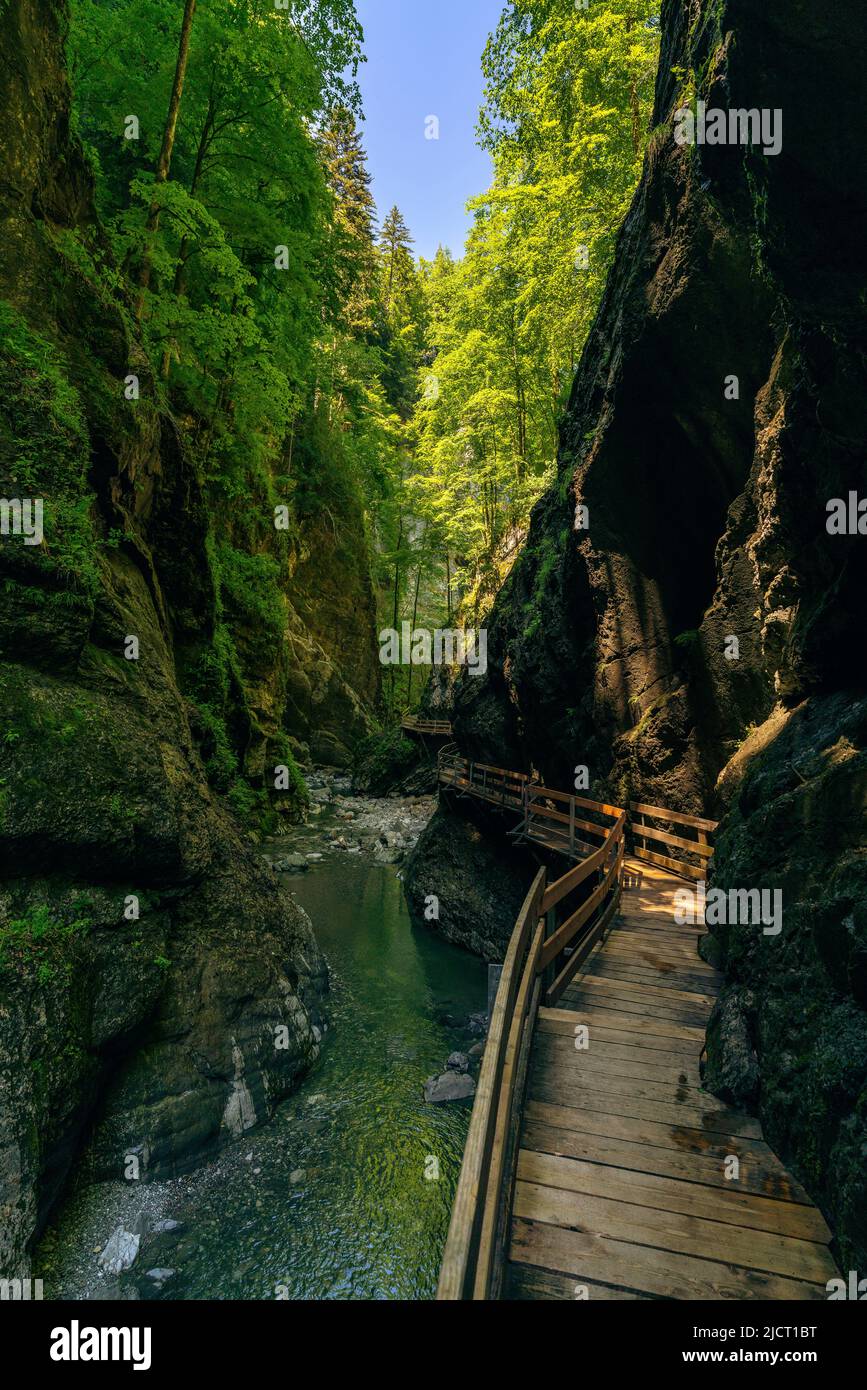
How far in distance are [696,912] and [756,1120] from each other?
4.77 meters

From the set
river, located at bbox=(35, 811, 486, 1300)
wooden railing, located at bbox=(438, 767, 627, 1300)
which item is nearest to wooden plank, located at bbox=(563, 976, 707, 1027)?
wooden railing, located at bbox=(438, 767, 627, 1300)

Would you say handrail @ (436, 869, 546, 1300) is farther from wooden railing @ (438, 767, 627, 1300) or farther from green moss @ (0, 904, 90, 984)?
green moss @ (0, 904, 90, 984)

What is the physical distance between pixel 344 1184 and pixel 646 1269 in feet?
16.4

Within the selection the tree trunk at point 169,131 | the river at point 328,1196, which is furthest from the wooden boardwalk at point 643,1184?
the tree trunk at point 169,131

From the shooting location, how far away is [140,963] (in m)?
6.64

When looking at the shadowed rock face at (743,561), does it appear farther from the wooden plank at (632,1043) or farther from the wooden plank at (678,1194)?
the wooden plank at (632,1043)

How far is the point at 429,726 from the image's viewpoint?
101 ft

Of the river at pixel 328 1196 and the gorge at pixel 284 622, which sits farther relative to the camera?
the river at pixel 328 1196

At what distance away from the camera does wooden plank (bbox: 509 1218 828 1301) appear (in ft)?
9.98

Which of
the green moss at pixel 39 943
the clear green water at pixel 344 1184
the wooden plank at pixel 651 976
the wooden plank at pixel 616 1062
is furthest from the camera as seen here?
the wooden plank at pixel 651 976

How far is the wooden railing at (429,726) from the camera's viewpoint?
30.3 m
